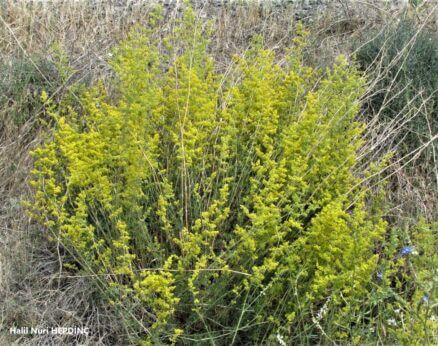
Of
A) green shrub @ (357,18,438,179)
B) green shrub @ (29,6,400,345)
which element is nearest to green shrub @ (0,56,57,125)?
green shrub @ (29,6,400,345)

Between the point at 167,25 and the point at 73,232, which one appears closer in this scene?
the point at 73,232

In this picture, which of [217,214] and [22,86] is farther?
[22,86]

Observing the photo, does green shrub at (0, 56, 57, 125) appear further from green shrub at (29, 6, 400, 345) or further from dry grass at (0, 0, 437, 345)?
green shrub at (29, 6, 400, 345)

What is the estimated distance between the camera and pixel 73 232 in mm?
2693

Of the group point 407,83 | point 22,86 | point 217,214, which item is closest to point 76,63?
point 22,86

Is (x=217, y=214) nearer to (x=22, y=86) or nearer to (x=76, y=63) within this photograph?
(x=22, y=86)

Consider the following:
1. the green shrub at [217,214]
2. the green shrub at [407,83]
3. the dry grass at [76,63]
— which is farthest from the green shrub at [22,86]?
the green shrub at [407,83]

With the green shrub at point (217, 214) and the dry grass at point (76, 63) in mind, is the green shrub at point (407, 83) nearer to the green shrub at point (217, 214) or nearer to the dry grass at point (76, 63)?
the dry grass at point (76, 63)

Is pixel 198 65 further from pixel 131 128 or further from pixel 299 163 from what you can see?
pixel 299 163

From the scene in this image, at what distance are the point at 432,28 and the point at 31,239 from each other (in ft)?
9.97

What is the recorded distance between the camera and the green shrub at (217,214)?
264 centimetres

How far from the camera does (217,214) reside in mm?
2984

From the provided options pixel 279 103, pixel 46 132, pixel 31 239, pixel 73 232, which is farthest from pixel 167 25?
pixel 73 232

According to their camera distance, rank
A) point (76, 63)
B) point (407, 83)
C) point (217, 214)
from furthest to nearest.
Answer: point (76, 63) < point (407, 83) < point (217, 214)
